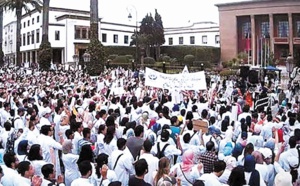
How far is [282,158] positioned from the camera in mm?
7875

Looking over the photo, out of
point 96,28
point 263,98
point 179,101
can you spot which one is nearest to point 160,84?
point 179,101

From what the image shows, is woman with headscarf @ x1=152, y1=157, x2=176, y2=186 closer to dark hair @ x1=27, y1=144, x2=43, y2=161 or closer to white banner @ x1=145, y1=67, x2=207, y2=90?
dark hair @ x1=27, y1=144, x2=43, y2=161

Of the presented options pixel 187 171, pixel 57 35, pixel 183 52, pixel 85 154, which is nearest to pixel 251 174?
pixel 187 171

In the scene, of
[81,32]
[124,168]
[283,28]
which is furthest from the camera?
[81,32]

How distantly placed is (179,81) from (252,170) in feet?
28.3

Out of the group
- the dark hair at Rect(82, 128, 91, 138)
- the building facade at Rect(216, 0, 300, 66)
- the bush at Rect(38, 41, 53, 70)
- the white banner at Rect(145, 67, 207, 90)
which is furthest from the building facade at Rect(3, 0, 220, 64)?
the dark hair at Rect(82, 128, 91, 138)

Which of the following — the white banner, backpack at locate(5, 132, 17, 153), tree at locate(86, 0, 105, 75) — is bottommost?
backpack at locate(5, 132, 17, 153)

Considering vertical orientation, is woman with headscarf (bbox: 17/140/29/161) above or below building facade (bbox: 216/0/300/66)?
below

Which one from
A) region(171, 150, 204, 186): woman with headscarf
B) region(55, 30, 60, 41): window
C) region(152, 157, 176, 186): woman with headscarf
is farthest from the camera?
region(55, 30, 60, 41): window

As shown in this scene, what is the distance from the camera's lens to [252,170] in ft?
21.2

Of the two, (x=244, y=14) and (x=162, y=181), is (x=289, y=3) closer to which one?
(x=244, y=14)

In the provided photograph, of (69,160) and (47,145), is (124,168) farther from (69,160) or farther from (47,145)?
(47,145)

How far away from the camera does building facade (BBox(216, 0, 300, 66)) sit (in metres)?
48.3

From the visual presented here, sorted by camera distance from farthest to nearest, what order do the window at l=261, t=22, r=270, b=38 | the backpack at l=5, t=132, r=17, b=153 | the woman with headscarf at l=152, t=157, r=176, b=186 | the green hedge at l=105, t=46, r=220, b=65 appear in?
the green hedge at l=105, t=46, r=220, b=65 < the window at l=261, t=22, r=270, b=38 < the backpack at l=5, t=132, r=17, b=153 < the woman with headscarf at l=152, t=157, r=176, b=186
